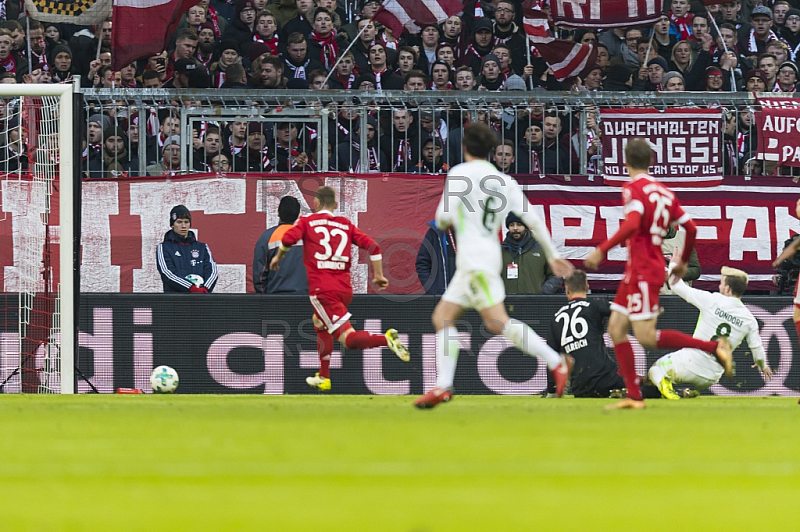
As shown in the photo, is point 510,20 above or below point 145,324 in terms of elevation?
above

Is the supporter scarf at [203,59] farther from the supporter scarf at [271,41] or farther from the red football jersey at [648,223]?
the red football jersey at [648,223]

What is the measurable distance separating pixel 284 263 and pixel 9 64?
379 centimetres

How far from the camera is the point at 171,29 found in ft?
46.6

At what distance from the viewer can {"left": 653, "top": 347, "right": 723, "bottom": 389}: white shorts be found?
12.2m

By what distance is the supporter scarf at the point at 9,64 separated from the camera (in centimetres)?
1467

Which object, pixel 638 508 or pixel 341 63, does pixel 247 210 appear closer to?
pixel 341 63

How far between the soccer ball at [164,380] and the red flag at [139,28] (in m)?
3.19

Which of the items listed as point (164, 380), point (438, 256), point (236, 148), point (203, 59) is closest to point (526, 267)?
point (438, 256)

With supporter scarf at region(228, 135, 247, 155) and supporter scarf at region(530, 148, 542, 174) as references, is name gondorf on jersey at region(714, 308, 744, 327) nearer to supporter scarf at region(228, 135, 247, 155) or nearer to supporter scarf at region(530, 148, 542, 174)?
supporter scarf at region(530, 148, 542, 174)

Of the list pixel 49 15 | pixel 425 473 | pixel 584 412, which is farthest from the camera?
pixel 49 15

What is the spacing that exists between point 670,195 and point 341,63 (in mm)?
6577

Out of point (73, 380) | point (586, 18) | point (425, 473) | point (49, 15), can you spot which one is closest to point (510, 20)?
point (586, 18)

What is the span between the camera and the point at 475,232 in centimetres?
902

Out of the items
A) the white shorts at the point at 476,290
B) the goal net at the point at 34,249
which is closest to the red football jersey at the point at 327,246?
the goal net at the point at 34,249
